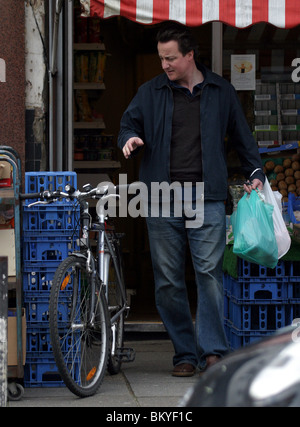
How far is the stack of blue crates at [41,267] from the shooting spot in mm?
6043

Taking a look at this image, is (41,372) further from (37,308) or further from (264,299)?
(264,299)

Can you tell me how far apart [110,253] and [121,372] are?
3.14 feet

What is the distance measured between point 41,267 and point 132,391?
3.32 ft

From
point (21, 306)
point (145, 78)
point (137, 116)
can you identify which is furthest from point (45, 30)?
point (145, 78)

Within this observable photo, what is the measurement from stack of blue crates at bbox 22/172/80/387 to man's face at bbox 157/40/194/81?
1110 mm

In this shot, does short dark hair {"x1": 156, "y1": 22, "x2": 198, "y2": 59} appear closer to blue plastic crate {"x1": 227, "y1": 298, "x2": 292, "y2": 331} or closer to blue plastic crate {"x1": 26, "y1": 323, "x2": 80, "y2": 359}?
blue plastic crate {"x1": 227, "y1": 298, "x2": 292, "y2": 331}

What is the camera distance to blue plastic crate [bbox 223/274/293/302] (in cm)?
660

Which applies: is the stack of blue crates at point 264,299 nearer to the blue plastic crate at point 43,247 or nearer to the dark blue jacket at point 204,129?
the dark blue jacket at point 204,129

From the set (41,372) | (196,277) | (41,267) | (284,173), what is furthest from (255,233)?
(284,173)

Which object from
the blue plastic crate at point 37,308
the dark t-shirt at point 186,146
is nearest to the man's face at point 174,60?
the dark t-shirt at point 186,146

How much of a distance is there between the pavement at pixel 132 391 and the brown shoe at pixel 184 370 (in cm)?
3

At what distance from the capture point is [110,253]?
20.3 feet

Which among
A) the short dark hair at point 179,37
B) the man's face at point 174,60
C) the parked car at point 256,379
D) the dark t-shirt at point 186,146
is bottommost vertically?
the parked car at point 256,379
